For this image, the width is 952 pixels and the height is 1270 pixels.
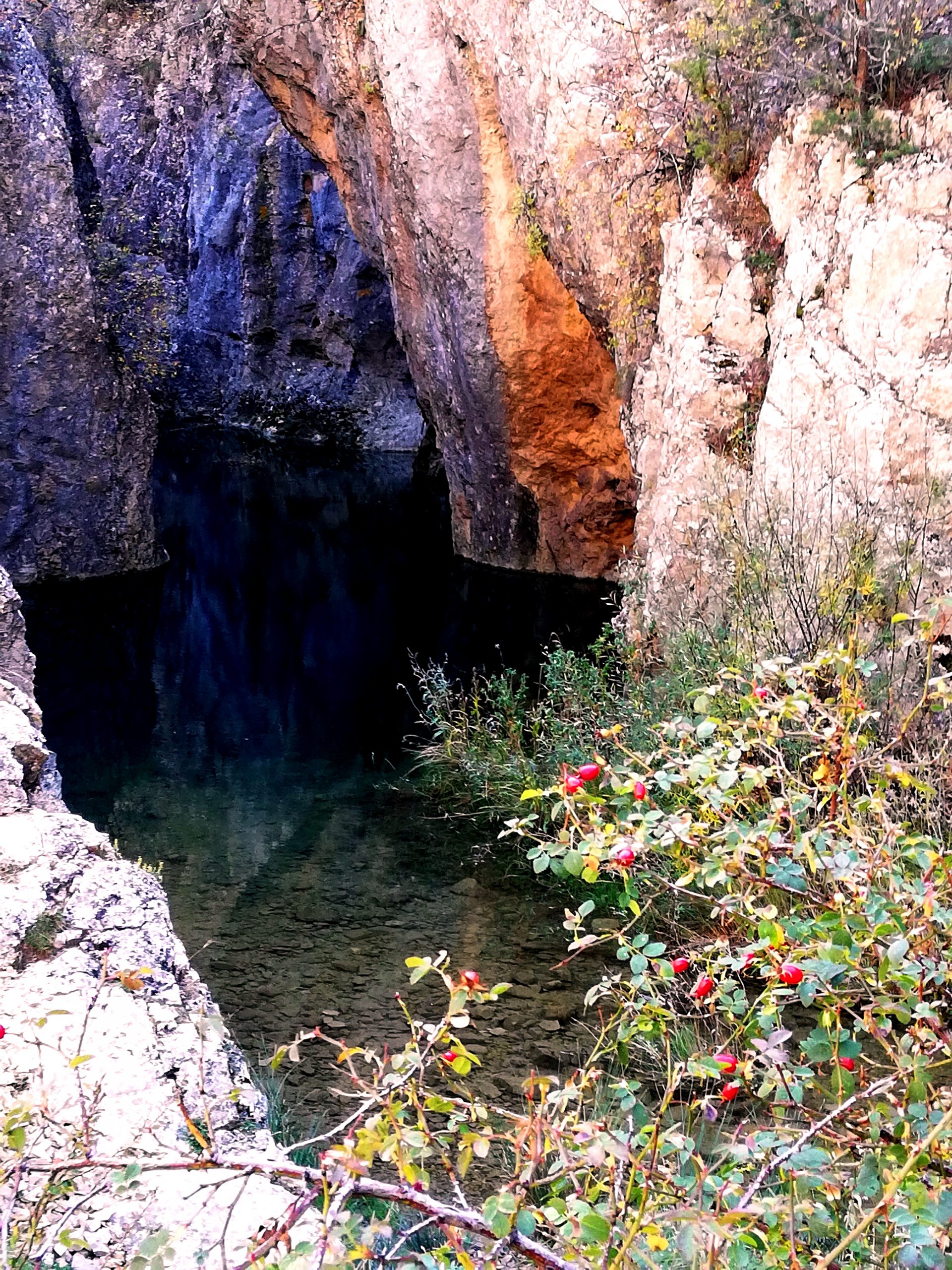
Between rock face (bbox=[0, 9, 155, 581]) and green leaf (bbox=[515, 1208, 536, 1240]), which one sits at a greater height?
rock face (bbox=[0, 9, 155, 581])

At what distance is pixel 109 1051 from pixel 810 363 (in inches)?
189

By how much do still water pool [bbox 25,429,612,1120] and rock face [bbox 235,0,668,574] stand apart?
3.80 feet

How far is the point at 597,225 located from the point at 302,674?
4.71 meters

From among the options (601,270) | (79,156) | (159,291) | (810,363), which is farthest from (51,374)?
(810,363)

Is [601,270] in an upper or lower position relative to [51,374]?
upper

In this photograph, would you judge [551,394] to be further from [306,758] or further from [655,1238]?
[655,1238]

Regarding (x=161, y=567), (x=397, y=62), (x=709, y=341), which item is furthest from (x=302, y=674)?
(x=397, y=62)

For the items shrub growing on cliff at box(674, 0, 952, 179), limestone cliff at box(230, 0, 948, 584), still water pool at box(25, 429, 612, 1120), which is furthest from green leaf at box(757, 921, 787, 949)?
shrub growing on cliff at box(674, 0, 952, 179)

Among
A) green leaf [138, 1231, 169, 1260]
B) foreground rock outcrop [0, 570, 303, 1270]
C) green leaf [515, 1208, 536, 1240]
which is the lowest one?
foreground rock outcrop [0, 570, 303, 1270]

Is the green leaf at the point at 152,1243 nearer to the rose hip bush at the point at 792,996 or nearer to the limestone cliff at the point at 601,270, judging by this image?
the rose hip bush at the point at 792,996

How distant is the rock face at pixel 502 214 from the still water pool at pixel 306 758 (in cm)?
116

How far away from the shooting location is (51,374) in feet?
40.0

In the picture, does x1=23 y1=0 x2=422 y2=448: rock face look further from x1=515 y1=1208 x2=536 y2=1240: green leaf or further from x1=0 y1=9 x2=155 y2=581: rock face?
x1=515 y1=1208 x2=536 y2=1240: green leaf

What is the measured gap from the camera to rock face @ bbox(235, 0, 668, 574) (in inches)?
327
